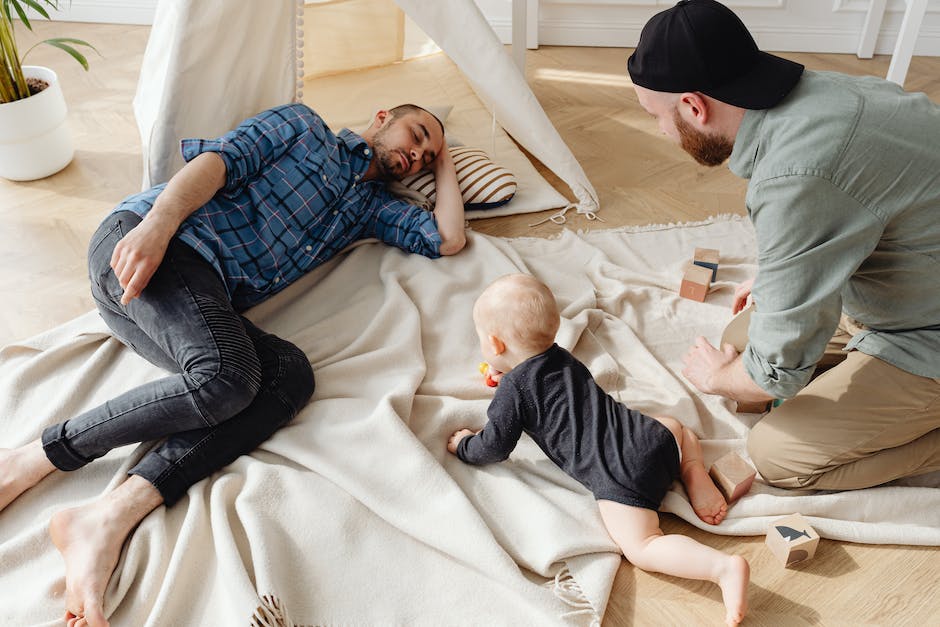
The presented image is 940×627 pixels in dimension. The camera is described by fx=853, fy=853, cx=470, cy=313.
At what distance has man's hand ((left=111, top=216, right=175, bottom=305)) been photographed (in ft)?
5.22

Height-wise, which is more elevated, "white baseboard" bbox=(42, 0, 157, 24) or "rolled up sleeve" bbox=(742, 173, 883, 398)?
"rolled up sleeve" bbox=(742, 173, 883, 398)

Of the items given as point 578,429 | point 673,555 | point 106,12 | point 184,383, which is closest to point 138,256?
point 184,383

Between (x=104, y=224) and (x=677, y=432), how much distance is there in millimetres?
1205

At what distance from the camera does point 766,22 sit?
323cm

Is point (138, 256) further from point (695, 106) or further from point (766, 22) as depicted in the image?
point (766, 22)

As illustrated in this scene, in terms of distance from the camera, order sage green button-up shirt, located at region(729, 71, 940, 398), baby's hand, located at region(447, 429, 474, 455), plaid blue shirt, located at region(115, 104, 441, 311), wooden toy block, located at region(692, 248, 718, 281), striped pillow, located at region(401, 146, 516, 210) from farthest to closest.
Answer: striped pillow, located at region(401, 146, 516, 210), wooden toy block, located at region(692, 248, 718, 281), plaid blue shirt, located at region(115, 104, 441, 311), baby's hand, located at region(447, 429, 474, 455), sage green button-up shirt, located at region(729, 71, 940, 398)

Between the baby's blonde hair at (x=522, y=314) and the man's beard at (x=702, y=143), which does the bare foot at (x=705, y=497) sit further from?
the man's beard at (x=702, y=143)

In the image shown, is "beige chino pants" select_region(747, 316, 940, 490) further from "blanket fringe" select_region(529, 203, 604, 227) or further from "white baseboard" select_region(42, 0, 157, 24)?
"white baseboard" select_region(42, 0, 157, 24)

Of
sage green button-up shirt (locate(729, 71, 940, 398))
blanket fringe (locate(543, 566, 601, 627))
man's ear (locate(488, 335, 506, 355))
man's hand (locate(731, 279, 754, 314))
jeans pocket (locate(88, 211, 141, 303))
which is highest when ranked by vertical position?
sage green button-up shirt (locate(729, 71, 940, 398))

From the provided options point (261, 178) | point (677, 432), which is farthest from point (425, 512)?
point (261, 178)

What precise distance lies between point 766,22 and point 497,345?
232 cm

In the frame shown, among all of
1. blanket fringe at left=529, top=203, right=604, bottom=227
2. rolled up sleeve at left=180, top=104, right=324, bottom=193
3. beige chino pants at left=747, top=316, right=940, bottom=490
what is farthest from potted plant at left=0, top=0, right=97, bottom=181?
beige chino pants at left=747, top=316, right=940, bottom=490

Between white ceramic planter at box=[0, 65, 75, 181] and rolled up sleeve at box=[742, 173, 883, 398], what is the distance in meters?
2.07

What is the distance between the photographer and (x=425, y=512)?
1.49 m
